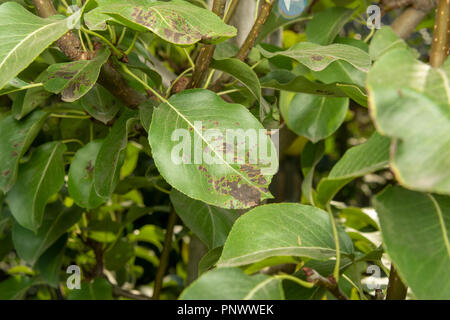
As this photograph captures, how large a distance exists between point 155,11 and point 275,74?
27 centimetres

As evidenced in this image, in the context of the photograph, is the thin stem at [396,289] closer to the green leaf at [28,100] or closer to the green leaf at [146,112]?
the green leaf at [146,112]

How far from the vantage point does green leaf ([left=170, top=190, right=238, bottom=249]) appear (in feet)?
2.34

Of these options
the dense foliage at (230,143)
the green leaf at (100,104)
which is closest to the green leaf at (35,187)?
the dense foliage at (230,143)

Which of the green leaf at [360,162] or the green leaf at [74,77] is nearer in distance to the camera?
the green leaf at [360,162]

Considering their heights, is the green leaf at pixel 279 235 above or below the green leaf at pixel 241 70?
below

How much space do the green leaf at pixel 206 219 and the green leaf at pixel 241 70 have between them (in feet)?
0.69

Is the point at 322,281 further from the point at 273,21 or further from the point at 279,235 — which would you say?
the point at 273,21

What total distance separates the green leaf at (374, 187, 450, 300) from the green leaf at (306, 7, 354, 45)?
0.49m

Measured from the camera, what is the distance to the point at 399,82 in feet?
1.00

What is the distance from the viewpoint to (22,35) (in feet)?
1.56

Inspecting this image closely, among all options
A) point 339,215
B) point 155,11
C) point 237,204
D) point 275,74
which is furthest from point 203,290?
point 339,215

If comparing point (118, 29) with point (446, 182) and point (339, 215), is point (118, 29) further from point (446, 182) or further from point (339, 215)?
point (339, 215)

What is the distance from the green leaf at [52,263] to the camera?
869 millimetres

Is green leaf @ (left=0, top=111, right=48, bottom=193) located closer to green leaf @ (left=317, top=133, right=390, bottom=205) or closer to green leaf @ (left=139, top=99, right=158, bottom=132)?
green leaf @ (left=139, top=99, right=158, bottom=132)
